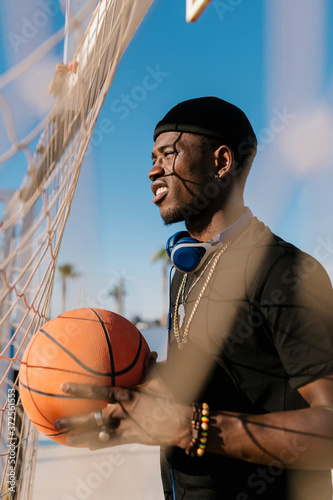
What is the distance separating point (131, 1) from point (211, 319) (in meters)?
1.33

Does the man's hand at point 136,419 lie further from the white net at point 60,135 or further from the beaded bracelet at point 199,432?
the white net at point 60,135

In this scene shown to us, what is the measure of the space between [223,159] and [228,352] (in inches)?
32.7

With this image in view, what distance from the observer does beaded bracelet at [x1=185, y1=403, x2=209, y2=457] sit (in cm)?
112

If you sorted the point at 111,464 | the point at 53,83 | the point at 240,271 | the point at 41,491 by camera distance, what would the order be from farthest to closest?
1. the point at 111,464
2. the point at 41,491
3. the point at 53,83
4. the point at 240,271

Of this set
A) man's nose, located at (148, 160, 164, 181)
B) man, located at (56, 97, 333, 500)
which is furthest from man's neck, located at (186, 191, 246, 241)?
man's nose, located at (148, 160, 164, 181)

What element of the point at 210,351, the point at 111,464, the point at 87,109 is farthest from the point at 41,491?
the point at 87,109

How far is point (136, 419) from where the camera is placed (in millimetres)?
1120

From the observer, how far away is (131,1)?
1654 millimetres

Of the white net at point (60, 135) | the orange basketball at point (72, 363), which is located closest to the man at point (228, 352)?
the orange basketball at point (72, 363)

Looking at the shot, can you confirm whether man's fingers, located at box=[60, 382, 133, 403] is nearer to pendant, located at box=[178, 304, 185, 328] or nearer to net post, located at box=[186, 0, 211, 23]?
pendant, located at box=[178, 304, 185, 328]

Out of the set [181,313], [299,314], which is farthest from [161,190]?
[299,314]

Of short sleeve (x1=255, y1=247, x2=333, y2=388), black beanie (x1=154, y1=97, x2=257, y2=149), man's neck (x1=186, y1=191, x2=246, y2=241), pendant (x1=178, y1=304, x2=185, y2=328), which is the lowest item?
pendant (x1=178, y1=304, x2=185, y2=328)

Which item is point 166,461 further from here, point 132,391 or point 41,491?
point 41,491

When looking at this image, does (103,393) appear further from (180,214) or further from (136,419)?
(180,214)
